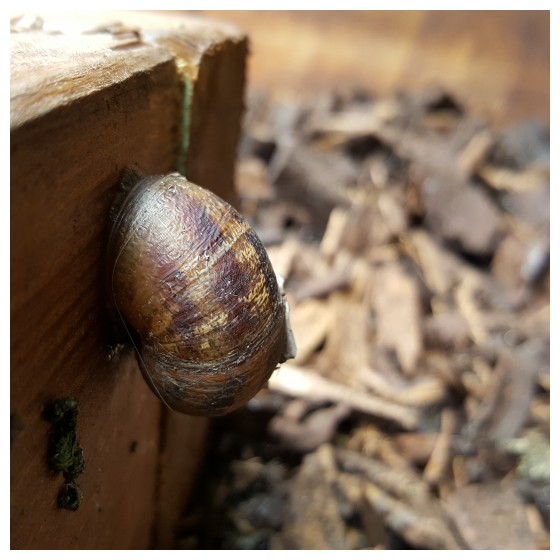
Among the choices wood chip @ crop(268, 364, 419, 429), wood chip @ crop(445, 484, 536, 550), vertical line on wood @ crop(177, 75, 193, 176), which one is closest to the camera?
vertical line on wood @ crop(177, 75, 193, 176)

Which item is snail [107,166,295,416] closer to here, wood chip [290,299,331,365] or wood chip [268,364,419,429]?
wood chip [268,364,419,429]

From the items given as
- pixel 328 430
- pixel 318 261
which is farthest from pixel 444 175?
pixel 328 430

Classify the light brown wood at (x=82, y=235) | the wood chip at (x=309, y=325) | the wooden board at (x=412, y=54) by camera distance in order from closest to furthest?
the light brown wood at (x=82, y=235) < the wood chip at (x=309, y=325) < the wooden board at (x=412, y=54)

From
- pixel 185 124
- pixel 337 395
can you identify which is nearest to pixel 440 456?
pixel 337 395

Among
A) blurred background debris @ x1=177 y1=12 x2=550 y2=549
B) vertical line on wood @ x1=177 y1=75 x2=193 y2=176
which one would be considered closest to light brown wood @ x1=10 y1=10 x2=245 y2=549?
vertical line on wood @ x1=177 y1=75 x2=193 y2=176

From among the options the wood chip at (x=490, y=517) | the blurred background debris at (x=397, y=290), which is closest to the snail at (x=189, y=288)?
the blurred background debris at (x=397, y=290)

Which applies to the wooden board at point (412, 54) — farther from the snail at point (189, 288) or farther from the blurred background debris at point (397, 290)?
the snail at point (189, 288)

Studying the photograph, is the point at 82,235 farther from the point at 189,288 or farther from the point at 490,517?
the point at 490,517
